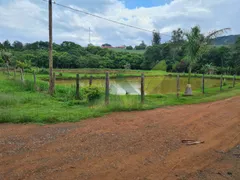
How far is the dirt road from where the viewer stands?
3.37 meters

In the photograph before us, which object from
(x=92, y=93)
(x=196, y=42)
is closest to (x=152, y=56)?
(x=196, y=42)

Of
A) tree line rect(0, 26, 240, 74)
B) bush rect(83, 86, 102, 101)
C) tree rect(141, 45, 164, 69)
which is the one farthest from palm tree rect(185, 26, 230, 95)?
tree rect(141, 45, 164, 69)

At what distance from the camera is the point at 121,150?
4254 millimetres

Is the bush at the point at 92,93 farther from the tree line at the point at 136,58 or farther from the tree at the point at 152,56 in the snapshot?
the tree at the point at 152,56

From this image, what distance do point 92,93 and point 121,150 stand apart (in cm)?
590

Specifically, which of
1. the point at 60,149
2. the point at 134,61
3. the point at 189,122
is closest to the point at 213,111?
the point at 189,122

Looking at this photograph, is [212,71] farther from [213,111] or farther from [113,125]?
[113,125]

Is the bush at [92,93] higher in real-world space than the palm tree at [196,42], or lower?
lower

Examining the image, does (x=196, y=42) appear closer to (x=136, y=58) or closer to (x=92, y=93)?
(x=92, y=93)

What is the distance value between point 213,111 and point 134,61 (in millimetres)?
57645

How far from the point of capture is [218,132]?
5.57 m

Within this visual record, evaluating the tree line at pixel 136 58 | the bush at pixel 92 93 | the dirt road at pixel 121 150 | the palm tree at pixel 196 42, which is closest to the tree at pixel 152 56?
the tree line at pixel 136 58

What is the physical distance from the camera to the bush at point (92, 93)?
991 centimetres

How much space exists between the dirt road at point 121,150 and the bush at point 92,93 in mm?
3421
